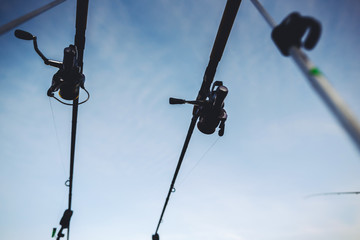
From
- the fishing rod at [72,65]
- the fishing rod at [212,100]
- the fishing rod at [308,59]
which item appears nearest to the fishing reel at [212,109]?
the fishing rod at [212,100]

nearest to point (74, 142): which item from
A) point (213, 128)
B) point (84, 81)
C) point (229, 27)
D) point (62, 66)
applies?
point (84, 81)

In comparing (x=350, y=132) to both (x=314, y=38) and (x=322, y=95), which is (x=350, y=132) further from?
(x=314, y=38)

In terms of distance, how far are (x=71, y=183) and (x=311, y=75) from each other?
6.39 m

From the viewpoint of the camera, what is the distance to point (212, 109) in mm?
3379

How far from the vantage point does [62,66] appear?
2859 millimetres

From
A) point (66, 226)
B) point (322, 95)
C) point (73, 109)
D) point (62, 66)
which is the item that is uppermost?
point (62, 66)

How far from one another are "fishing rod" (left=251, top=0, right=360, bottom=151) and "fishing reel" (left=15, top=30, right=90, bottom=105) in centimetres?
285

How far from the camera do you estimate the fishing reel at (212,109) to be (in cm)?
322

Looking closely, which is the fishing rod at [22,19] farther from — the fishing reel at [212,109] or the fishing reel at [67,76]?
the fishing reel at [212,109]

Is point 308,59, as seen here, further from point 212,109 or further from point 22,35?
point 22,35

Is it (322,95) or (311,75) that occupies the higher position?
(311,75)

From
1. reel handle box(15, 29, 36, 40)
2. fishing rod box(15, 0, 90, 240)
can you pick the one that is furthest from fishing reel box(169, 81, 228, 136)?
reel handle box(15, 29, 36, 40)

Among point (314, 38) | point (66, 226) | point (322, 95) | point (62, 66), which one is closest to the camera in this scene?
point (322, 95)

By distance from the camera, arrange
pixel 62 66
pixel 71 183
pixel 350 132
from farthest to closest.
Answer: pixel 71 183 → pixel 62 66 → pixel 350 132
